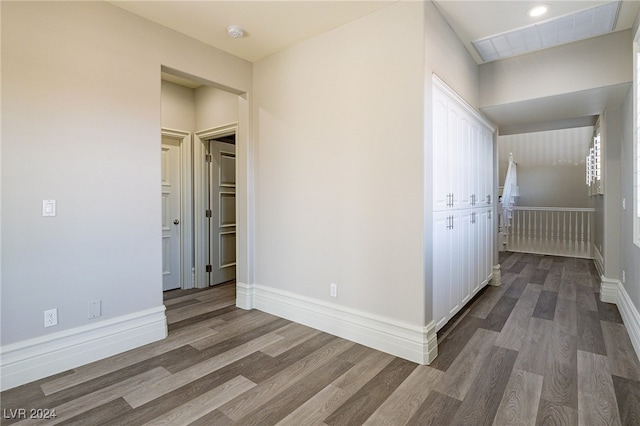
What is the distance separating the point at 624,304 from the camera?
313 cm

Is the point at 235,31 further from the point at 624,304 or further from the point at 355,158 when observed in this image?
the point at 624,304

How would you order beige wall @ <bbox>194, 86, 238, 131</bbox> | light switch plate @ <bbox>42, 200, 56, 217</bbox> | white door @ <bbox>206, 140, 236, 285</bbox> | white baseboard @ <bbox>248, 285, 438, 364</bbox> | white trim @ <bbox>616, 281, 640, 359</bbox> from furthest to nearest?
white door @ <bbox>206, 140, 236, 285</bbox>
beige wall @ <bbox>194, 86, 238, 131</bbox>
white trim @ <bbox>616, 281, 640, 359</bbox>
white baseboard @ <bbox>248, 285, 438, 364</bbox>
light switch plate @ <bbox>42, 200, 56, 217</bbox>

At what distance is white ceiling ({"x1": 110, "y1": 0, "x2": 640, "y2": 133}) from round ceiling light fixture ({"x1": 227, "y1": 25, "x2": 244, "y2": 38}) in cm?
4

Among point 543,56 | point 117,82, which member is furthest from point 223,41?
→ point 543,56

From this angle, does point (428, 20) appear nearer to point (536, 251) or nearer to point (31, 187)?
point (31, 187)

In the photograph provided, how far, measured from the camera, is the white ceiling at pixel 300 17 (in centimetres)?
249

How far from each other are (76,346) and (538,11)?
14.4 feet

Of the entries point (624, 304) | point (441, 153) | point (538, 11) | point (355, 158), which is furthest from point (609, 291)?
point (355, 158)

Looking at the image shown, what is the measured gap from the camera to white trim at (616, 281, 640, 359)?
2510mm

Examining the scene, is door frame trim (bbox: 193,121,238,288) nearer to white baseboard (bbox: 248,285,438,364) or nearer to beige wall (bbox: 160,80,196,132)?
beige wall (bbox: 160,80,196,132)

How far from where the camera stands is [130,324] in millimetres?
2621

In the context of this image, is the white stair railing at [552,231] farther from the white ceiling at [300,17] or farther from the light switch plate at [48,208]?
the light switch plate at [48,208]

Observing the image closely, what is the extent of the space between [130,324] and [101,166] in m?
1.29

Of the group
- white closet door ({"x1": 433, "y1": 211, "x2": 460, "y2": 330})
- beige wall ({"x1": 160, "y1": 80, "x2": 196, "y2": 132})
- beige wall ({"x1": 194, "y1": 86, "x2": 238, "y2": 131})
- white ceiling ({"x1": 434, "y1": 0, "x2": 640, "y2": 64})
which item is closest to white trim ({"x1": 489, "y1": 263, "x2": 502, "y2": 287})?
white closet door ({"x1": 433, "y1": 211, "x2": 460, "y2": 330})
